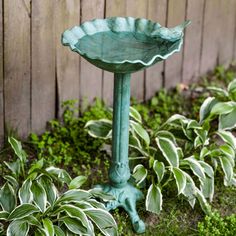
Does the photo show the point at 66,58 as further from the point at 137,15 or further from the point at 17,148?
the point at 17,148

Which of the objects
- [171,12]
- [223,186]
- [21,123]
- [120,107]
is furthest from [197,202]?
[171,12]

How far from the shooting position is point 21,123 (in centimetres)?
530

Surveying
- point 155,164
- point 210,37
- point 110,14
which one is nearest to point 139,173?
point 155,164

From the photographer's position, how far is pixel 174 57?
245 inches

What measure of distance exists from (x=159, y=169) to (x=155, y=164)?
0.06 meters

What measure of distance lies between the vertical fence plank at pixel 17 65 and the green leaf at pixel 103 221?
1.14m

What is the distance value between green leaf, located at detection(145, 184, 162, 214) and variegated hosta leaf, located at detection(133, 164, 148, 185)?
11 centimetres

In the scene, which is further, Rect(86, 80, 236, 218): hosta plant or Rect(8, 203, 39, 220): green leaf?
Rect(86, 80, 236, 218): hosta plant

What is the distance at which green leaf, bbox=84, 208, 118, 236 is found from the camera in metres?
4.39

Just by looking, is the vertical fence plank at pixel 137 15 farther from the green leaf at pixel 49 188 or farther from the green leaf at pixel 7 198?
the green leaf at pixel 7 198

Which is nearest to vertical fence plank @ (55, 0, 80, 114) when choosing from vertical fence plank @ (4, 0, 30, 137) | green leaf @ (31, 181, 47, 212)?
vertical fence plank @ (4, 0, 30, 137)

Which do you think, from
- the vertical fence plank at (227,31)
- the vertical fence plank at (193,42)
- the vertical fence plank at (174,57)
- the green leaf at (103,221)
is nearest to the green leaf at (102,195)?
the green leaf at (103,221)

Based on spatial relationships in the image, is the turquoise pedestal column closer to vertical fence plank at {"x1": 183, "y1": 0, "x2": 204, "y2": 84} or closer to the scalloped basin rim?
the scalloped basin rim

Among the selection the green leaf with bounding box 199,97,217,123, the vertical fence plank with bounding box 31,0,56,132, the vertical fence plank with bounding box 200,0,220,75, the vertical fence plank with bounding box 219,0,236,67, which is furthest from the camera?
the vertical fence plank with bounding box 219,0,236,67
